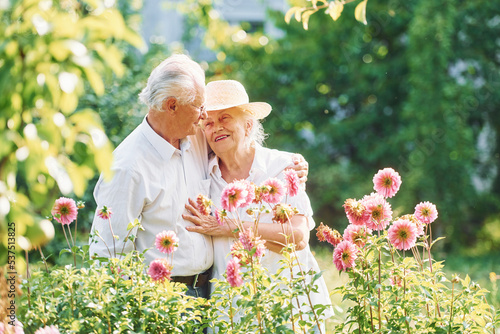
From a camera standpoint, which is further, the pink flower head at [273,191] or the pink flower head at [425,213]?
the pink flower head at [425,213]

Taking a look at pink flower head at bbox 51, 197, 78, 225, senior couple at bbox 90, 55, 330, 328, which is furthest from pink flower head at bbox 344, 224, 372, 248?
pink flower head at bbox 51, 197, 78, 225

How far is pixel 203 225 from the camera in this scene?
2.64 m

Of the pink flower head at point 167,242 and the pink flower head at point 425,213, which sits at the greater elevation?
the pink flower head at point 425,213

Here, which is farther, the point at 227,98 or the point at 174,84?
the point at 227,98

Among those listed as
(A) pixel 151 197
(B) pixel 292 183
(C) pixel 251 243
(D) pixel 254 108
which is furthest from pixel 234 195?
(D) pixel 254 108

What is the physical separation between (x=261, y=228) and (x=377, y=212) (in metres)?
0.58

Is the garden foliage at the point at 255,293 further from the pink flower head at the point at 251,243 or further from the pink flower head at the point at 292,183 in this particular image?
the pink flower head at the point at 292,183

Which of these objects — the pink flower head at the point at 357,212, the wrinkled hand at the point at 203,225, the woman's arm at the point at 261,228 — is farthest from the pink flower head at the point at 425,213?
the wrinkled hand at the point at 203,225

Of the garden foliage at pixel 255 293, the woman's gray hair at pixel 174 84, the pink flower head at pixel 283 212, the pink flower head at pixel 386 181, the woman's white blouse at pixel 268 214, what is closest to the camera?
the garden foliage at pixel 255 293

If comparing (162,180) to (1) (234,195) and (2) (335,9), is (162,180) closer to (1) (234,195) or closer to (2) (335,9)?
(1) (234,195)

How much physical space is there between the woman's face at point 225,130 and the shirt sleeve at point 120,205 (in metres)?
0.44

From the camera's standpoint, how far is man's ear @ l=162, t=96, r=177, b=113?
2592mm

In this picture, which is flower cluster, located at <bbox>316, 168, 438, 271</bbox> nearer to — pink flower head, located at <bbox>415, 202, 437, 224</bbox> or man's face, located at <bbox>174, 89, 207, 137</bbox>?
pink flower head, located at <bbox>415, 202, 437, 224</bbox>

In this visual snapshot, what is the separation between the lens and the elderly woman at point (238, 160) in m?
2.70
